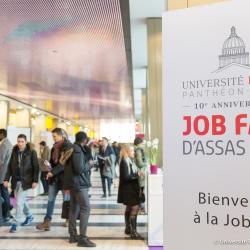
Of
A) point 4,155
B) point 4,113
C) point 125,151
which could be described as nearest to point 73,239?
point 125,151

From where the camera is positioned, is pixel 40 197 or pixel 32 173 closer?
pixel 32 173

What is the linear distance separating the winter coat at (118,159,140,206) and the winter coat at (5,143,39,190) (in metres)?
1.36

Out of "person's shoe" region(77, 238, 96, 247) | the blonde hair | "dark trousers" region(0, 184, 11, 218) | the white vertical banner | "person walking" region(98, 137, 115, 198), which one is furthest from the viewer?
"person walking" region(98, 137, 115, 198)

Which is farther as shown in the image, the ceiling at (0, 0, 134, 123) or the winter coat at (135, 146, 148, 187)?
the winter coat at (135, 146, 148, 187)

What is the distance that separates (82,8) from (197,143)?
4141mm

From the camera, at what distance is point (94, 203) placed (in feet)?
30.1

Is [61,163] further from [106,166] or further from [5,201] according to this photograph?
[106,166]

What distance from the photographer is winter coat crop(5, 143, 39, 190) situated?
19.6 feet

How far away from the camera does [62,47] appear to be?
757 centimetres

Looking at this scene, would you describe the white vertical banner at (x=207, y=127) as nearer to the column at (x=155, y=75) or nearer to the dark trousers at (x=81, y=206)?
the dark trousers at (x=81, y=206)

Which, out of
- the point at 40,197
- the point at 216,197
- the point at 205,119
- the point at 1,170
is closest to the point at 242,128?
the point at 205,119

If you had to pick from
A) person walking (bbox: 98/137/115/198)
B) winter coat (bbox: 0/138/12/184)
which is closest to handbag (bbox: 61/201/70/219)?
winter coat (bbox: 0/138/12/184)

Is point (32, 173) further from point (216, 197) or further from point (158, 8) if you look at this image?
point (216, 197)

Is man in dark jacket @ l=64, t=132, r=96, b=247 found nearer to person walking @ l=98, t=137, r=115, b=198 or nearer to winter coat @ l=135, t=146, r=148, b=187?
winter coat @ l=135, t=146, r=148, b=187
